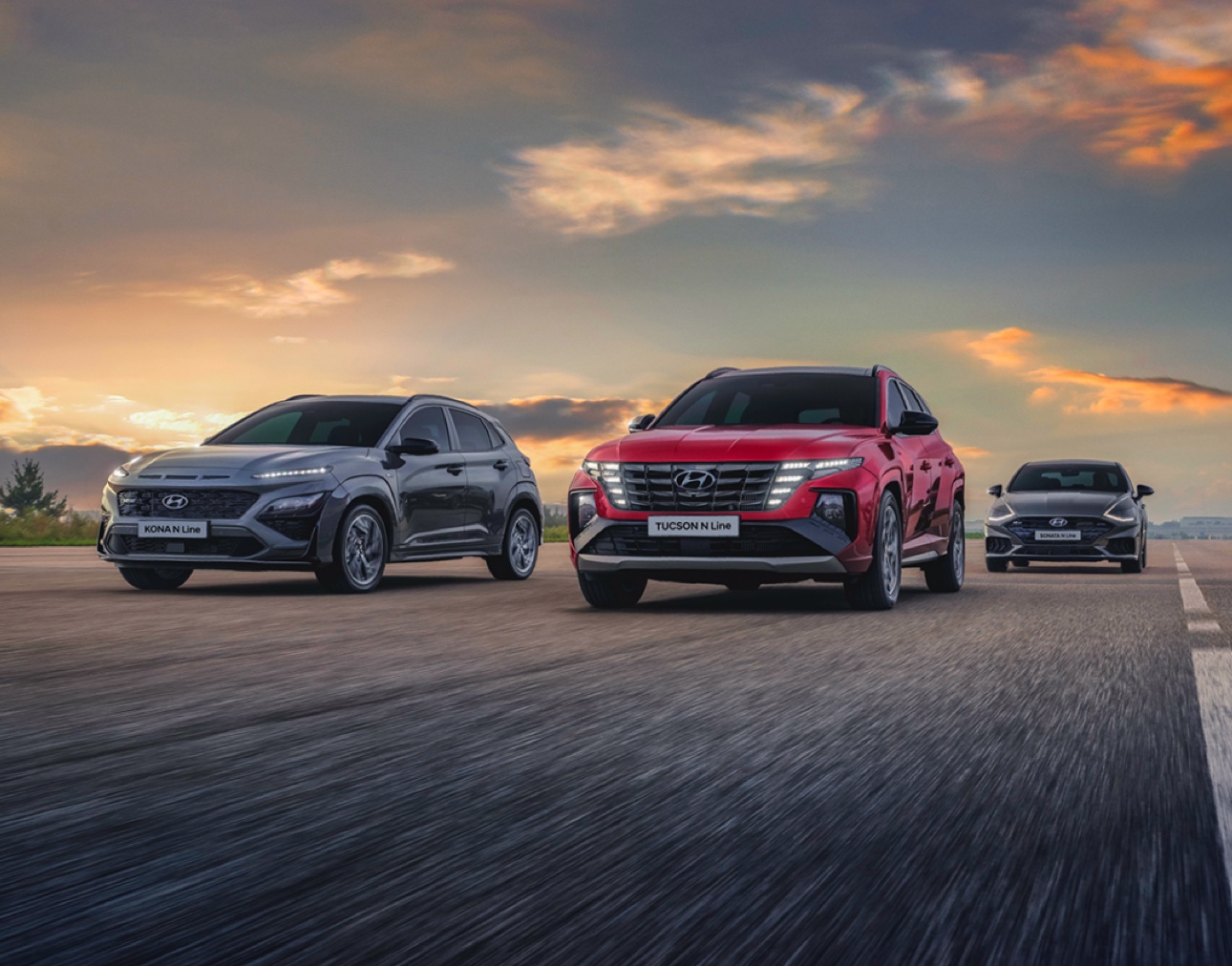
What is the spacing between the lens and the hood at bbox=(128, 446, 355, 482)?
1179 cm

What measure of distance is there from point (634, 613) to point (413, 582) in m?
4.57

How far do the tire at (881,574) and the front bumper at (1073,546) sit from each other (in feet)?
30.6

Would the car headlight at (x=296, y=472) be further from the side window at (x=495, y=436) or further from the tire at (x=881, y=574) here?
the tire at (x=881, y=574)

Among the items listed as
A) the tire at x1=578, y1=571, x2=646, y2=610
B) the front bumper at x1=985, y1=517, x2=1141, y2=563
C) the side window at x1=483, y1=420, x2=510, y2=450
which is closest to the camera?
the tire at x1=578, y1=571, x2=646, y2=610

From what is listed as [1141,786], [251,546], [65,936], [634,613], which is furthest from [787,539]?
[65,936]

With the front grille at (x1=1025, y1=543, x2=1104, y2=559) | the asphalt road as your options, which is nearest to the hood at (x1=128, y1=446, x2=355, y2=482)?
the asphalt road

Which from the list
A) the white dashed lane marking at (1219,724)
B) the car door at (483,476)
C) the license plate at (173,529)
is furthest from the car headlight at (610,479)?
the white dashed lane marking at (1219,724)

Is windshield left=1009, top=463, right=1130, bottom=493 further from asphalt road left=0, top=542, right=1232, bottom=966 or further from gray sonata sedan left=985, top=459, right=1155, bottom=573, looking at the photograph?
asphalt road left=0, top=542, right=1232, bottom=966

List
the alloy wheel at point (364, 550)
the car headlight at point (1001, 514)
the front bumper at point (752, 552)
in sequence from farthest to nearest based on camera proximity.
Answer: the car headlight at point (1001, 514), the alloy wheel at point (364, 550), the front bumper at point (752, 552)

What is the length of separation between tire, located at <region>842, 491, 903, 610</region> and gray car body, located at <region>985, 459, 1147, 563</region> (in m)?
9.30

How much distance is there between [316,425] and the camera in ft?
44.4

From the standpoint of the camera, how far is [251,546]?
11586 millimetres

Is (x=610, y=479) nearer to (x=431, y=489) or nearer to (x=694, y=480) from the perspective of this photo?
(x=694, y=480)

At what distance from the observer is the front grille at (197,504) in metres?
11.6
